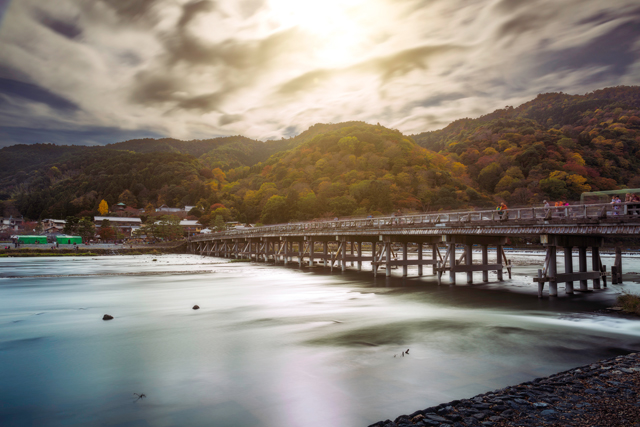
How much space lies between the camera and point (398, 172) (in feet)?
286

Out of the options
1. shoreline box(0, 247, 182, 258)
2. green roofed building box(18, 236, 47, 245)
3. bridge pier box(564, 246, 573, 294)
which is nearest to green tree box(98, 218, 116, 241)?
green roofed building box(18, 236, 47, 245)

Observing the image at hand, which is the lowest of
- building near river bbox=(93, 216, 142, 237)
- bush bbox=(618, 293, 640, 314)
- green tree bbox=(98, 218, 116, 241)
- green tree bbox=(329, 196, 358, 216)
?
bush bbox=(618, 293, 640, 314)

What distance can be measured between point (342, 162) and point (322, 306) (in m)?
78.6

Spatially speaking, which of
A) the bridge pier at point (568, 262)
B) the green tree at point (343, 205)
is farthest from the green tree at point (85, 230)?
the bridge pier at point (568, 262)

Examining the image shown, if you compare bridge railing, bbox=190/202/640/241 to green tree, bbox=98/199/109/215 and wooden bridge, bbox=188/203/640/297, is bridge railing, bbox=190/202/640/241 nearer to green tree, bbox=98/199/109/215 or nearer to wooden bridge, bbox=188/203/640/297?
wooden bridge, bbox=188/203/640/297

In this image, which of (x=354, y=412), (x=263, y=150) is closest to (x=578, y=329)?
(x=354, y=412)

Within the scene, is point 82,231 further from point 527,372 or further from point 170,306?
point 527,372

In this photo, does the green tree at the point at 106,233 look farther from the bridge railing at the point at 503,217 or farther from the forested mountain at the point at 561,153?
the forested mountain at the point at 561,153

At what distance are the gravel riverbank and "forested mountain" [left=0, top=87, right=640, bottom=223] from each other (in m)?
64.9

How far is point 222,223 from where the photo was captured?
9631cm

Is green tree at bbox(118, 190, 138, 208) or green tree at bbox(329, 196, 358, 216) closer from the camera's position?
green tree at bbox(329, 196, 358, 216)

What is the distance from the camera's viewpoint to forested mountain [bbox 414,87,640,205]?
66.4 metres

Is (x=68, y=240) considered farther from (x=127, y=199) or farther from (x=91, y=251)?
(x=127, y=199)

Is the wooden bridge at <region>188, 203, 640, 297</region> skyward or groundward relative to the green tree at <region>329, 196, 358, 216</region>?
groundward
